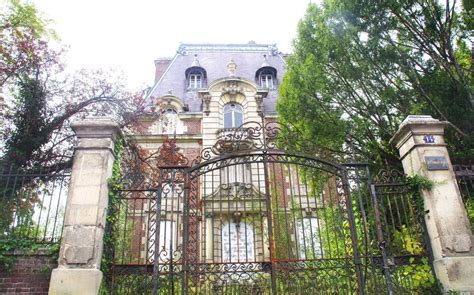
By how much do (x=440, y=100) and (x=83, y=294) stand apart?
7.26 metres

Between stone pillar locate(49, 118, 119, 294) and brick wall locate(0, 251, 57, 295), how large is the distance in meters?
0.34

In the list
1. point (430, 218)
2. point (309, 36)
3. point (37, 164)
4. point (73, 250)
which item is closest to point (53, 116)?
point (37, 164)

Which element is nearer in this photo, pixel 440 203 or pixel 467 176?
pixel 440 203

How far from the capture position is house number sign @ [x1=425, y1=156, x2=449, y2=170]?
5805mm

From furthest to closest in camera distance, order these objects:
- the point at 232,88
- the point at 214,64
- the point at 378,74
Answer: the point at 214,64 → the point at 232,88 → the point at 378,74

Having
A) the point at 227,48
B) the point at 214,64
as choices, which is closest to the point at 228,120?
the point at 214,64

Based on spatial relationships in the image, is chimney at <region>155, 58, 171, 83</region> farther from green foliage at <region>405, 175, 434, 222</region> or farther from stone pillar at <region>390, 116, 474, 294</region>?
green foliage at <region>405, 175, 434, 222</region>

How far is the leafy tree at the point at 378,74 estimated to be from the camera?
7422mm

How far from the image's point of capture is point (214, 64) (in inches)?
804

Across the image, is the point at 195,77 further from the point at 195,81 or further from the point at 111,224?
the point at 111,224

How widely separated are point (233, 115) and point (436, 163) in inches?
435

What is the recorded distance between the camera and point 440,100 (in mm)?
7574

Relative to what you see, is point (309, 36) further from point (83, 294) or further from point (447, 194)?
point (83, 294)

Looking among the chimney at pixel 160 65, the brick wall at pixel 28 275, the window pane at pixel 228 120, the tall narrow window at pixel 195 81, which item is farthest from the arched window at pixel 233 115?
the brick wall at pixel 28 275
